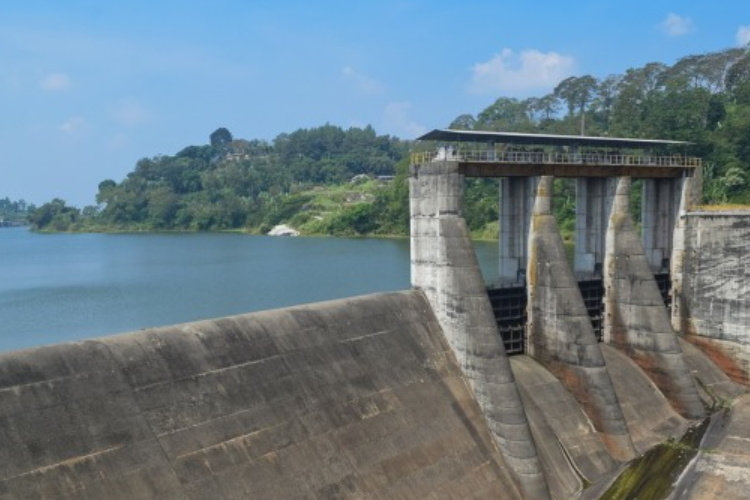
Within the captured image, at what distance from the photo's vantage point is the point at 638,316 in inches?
1154

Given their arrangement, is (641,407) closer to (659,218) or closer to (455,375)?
(455,375)

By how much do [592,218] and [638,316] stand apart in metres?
5.02

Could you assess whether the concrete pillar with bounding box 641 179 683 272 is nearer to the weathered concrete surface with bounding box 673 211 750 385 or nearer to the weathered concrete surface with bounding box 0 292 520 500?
the weathered concrete surface with bounding box 673 211 750 385

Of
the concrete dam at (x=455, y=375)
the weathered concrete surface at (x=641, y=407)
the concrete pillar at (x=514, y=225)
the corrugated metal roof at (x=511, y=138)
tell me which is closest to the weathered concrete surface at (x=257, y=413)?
the concrete dam at (x=455, y=375)

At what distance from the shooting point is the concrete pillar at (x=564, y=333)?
24.8m

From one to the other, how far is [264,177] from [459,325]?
163 m

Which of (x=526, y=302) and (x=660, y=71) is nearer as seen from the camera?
(x=526, y=302)

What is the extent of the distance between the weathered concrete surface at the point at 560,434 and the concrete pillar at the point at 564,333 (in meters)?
0.48

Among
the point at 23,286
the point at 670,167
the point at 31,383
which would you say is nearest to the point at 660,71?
the point at 670,167

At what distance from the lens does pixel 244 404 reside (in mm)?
18203

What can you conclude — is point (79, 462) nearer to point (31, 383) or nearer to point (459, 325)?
point (31, 383)

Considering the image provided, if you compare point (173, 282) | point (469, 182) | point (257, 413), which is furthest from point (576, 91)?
point (257, 413)

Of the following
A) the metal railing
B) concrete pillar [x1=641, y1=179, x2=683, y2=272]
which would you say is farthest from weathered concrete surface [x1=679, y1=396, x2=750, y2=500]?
the metal railing

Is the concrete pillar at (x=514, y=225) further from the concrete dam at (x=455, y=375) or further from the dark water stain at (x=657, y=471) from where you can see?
the dark water stain at (x=657, y=471)
